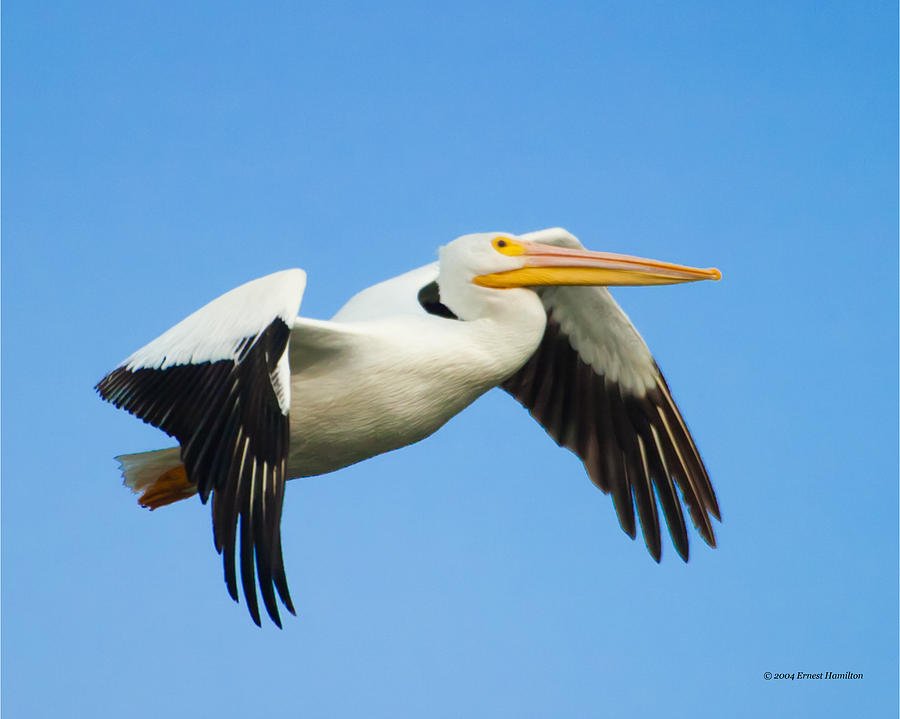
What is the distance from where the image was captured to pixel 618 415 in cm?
921

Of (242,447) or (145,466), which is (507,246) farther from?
(145,466)

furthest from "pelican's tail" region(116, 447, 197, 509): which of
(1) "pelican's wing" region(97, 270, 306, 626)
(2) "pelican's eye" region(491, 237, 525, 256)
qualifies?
(2) "pelican's eye" region(491, 237, 525, 256)

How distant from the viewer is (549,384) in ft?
30.1

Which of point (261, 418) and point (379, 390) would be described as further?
point (379, 390)

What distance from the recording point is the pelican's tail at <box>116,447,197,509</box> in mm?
7809

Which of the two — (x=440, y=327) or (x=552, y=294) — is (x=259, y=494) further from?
(x=552, y=294)

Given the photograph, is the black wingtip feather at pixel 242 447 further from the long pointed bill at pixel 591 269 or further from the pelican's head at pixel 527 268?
the long pointed bill at pixel 591 269

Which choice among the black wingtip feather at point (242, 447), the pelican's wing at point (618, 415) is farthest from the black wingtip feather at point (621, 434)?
the black wingtip feather at point (242, 447)

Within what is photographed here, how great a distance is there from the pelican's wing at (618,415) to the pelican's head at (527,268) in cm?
131

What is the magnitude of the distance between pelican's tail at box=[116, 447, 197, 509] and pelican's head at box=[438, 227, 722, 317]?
1.85 metres

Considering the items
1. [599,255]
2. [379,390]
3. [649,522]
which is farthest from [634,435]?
[379,390]

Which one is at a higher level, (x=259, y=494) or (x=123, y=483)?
(x=123, y=483)

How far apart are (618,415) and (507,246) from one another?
2054mm

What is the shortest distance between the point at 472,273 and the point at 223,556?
2328 millimetres
